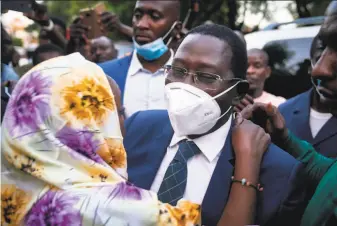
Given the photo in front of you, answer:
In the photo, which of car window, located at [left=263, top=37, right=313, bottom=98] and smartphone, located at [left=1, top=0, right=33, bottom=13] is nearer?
smartphone, located at [left=1, top=0, right=33, bottom=13]

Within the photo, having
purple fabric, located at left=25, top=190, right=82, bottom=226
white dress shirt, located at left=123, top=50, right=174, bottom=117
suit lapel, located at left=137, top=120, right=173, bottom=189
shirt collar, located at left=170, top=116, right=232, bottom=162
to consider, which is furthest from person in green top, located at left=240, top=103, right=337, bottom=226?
white dress shirt, located at left=123, top=50, right=174, bottom=117

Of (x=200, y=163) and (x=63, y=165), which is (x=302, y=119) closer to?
(x=200, y=163)

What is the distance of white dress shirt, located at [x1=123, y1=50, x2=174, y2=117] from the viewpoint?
434 cm

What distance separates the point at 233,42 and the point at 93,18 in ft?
12.3

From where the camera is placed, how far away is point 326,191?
220 cm

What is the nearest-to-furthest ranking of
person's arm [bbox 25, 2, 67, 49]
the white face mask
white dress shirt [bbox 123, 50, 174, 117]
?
the white face mask, white dress shirt [bbox 123, 50, 174, 117], person's arm [bbox 25, 2, 67, 49]

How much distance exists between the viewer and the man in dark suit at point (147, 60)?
438 cm

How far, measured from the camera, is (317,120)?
403cm

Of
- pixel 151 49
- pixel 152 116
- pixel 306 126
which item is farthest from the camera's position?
pixel 151 49

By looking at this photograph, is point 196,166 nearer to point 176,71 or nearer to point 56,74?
point 176,71

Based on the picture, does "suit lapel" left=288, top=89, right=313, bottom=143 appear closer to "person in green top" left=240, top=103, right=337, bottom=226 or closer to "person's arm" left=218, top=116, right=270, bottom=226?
"person in green top" left=240, top=103, right=337, bottom=226

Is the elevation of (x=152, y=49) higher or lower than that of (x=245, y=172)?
lower

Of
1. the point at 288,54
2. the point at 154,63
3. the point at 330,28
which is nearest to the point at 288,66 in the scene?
the point at 288,54

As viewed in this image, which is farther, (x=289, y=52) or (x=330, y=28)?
(x=289, y=52)
